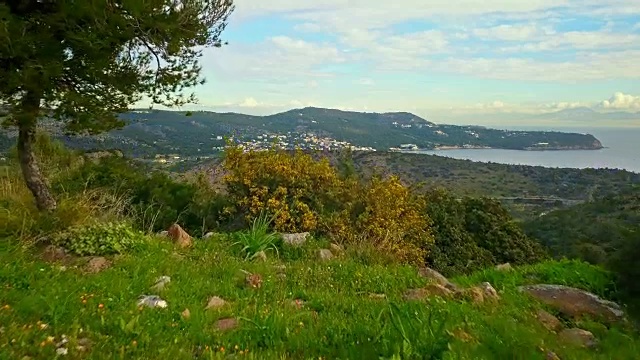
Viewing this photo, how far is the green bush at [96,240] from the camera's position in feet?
21.0

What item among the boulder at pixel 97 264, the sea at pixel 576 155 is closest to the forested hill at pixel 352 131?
the sea at pixel 576 155

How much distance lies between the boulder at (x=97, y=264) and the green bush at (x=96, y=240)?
234mm

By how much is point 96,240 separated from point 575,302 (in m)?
6.14

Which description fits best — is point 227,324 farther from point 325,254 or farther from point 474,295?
point 325,254

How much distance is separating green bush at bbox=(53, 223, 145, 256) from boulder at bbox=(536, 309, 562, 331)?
16.4ft

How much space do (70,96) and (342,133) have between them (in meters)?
81.0

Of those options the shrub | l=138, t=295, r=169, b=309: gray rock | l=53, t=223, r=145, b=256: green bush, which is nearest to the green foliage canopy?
l=53, t=223, r=145, b=256: green bush

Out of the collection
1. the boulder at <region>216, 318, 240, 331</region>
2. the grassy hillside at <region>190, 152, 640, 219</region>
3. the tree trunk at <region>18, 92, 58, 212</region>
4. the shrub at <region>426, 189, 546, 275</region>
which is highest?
the tree trunk at <region>18, 92, 58, 212</region>

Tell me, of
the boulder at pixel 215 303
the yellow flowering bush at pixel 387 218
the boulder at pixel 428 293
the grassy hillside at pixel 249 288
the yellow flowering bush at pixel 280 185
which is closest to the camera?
the grassy hillside at pixel 249 288

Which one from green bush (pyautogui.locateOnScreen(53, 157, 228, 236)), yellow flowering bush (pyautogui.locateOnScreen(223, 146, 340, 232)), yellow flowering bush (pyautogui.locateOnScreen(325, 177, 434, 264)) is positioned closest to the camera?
green bush (pyautogui.locateOnScreen(53, 157, 228, 236))

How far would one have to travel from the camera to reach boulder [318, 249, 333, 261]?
775cm

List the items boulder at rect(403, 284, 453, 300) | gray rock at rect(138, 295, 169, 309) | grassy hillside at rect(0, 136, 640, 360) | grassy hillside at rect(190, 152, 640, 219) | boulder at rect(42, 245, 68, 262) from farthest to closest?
1. grassy hillside at rect(190, 152, 640, 219)
2. boulder at rect(42, 245, 68, 262)
3. boulder at rect(403, 284, 453, 300)
4. gray rock at rect(138, 295, 169, 309)
5. grassy hillside at rect(0, 136, 640, 360)

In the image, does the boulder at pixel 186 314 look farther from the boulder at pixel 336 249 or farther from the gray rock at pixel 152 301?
the boulder at pixel 336 249

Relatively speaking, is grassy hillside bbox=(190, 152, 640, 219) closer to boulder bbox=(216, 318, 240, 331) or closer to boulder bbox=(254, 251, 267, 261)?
boulder bbox=(254, 251, 267, 261)
